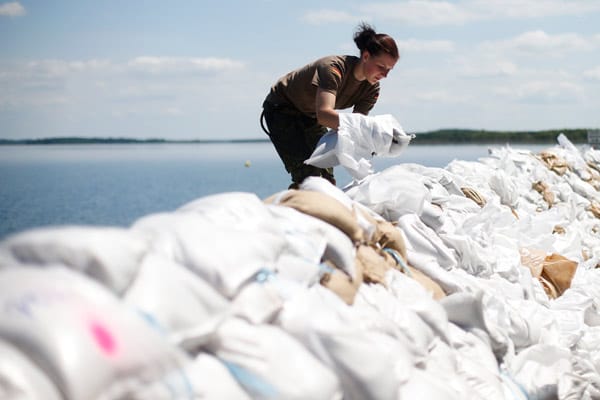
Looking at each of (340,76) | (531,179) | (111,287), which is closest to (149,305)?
(111,287)

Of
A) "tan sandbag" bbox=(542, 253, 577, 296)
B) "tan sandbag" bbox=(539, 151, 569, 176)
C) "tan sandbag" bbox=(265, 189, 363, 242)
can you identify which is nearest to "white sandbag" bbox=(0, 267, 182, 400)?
"tan sandbag" bbox=(265, 189, 363, 242)

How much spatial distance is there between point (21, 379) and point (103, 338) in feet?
0.45

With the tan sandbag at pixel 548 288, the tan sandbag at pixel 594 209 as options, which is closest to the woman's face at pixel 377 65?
the tan sandbag at pixel 548 288

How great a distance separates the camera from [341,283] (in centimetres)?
204

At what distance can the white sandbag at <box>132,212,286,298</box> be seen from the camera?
162cm

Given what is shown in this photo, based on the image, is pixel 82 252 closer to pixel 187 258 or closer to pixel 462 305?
pixel 187 258

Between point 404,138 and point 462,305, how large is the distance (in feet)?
3.60

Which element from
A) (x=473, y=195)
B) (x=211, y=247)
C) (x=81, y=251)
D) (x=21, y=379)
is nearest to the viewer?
(x=21, y=379)

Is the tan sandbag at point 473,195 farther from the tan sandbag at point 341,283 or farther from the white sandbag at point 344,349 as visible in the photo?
the white sandbag at point 344,349

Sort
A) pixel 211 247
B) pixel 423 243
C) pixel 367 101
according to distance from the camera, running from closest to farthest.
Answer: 1. pixel 211 247
2. pixel 423 243
3. pixel 367 101

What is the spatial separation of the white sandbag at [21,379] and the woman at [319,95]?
6.87 ft

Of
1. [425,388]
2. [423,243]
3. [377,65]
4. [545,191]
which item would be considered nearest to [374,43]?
[377,65]

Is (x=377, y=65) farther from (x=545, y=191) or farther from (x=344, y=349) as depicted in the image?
(x=545, y=191)

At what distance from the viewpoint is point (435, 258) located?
9.47ft
